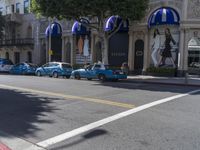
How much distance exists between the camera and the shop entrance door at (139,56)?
29094 mm

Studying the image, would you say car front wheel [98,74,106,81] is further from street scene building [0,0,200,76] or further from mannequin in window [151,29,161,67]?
mannequin in window [151,29,161,67]

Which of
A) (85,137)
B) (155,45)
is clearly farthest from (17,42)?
(85,137)

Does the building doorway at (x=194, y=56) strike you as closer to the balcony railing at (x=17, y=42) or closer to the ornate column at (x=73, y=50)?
the ornate column at (x=73, y=50)

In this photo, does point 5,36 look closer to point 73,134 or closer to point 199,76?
point 199,76

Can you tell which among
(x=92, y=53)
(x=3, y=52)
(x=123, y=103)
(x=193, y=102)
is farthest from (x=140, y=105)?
(x=3, y=52)

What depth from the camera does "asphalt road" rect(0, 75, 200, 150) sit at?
614cm

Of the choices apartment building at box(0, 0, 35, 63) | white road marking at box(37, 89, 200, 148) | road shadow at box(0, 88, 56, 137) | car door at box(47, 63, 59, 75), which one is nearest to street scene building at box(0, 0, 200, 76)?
apartment building at box(0, 0, 35, 63)

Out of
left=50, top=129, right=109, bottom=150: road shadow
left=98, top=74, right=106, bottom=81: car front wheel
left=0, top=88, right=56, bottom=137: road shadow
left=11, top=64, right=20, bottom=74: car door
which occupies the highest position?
left=11, top=64, right=20, bottom=74: car door

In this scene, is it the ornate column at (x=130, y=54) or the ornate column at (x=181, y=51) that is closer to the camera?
the ornate column at (x=181, y=51)

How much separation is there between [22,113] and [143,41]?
2121 centimetres

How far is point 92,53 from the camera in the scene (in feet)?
107

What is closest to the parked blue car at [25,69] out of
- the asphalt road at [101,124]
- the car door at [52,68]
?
the car door at [52,68]

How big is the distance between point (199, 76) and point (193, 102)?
588 inches

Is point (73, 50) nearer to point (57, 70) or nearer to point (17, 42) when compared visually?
point (57, 70)
